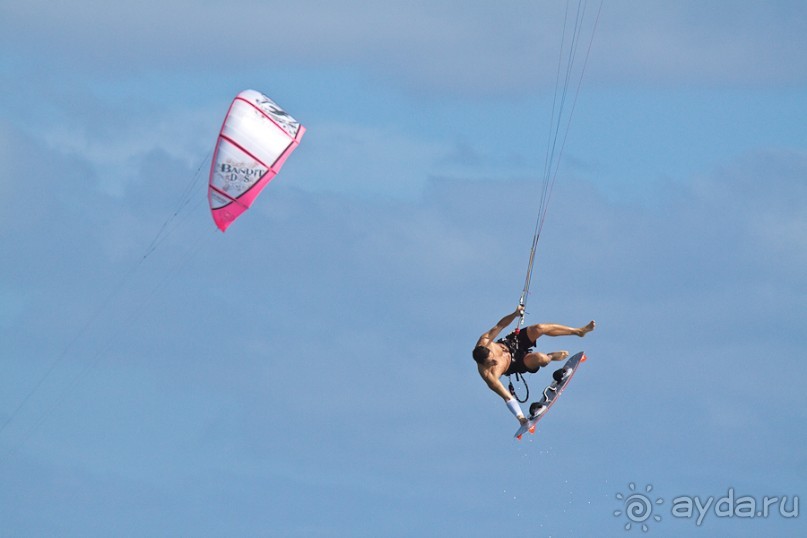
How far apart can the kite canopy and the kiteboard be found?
5138 mm

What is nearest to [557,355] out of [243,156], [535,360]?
[535,360]

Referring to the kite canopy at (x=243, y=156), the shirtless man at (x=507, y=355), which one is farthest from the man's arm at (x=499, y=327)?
the kite canopy at (x=243, y=156)

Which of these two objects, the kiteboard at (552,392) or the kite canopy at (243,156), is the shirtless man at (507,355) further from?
the kite canopy at (243,156)

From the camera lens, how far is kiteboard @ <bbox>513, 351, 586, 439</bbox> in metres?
20.9

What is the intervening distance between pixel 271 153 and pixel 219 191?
0.98 meters

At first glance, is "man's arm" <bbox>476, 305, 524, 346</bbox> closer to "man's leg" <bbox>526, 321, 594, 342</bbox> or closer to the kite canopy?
"man's leg" <bbox>526, 321, 594, 342</bbox>

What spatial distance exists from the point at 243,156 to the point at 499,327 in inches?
196

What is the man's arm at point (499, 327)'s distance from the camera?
19734 mm

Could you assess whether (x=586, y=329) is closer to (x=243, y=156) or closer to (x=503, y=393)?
(x=503, y=393)

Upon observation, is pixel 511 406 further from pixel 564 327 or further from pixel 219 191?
pixel 219 191

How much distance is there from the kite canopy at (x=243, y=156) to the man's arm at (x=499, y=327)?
14.4 ft

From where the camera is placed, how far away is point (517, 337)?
2031 centimetres

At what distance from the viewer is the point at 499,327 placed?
791 inches

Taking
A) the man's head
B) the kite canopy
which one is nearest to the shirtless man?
the man's head
